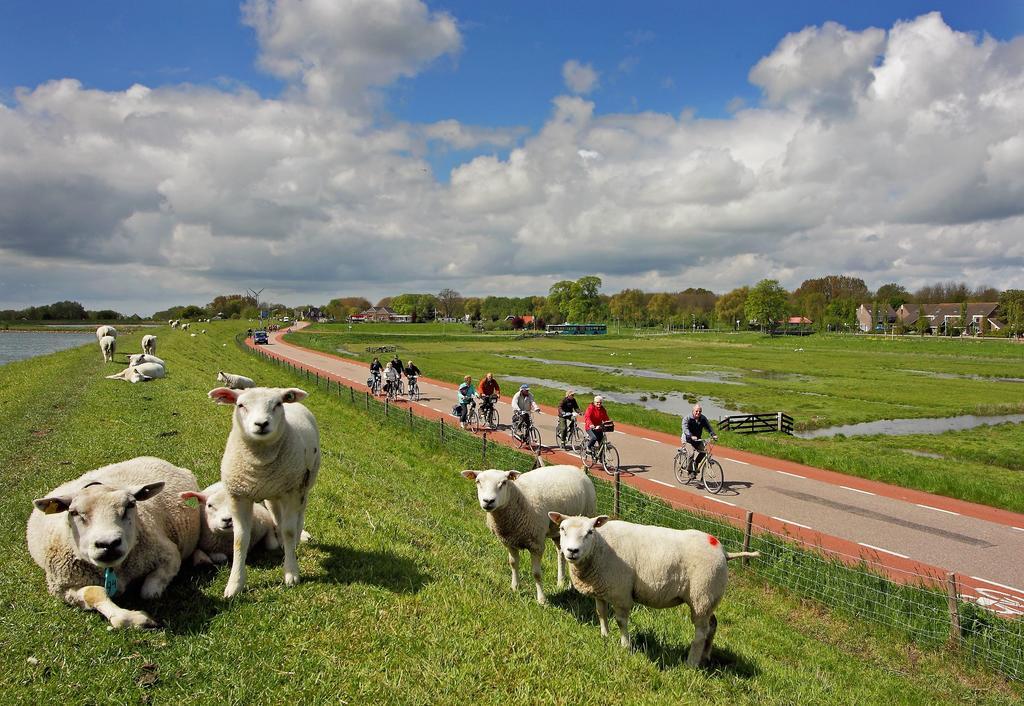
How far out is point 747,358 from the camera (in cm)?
7669

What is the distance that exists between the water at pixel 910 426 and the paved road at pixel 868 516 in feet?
31.9

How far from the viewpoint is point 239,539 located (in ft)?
21.1

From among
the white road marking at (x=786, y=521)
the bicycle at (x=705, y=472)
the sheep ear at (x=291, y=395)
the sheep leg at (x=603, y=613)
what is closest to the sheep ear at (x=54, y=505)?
the sheep ear at (x=291, y=395)

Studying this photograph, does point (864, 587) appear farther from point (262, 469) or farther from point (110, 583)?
point (110, 583)

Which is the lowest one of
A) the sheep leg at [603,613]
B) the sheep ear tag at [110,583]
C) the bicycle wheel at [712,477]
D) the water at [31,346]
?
the bicycle wheel at [712,477]

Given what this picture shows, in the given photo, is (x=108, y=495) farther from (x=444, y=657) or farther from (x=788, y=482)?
(x=788, y=482)

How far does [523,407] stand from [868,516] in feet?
34.1

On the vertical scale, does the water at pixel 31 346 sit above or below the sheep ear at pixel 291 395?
below

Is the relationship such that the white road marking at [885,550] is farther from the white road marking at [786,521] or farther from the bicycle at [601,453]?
the bicycle at [601,453]

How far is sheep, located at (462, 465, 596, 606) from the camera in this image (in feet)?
25.9

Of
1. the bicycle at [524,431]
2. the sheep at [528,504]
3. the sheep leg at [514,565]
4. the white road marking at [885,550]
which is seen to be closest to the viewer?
the sheep at [528,504]

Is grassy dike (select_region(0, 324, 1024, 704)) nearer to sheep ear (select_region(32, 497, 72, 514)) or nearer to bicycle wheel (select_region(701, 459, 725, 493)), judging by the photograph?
sheep ear (select_region(32, 497, 72, 514))

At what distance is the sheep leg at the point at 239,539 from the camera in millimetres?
6250

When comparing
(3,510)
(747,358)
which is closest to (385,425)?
(3,510)
